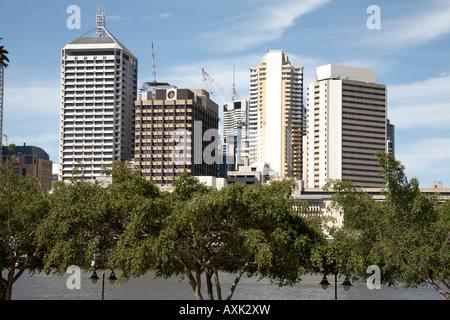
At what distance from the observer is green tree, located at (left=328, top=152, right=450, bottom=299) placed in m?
45.6

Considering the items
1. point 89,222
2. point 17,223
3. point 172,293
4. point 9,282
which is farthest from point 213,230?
point 172,293

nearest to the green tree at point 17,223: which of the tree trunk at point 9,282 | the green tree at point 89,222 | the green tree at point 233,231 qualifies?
the tree trunk at point 9,282

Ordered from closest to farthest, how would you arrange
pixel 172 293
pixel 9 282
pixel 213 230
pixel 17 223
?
pixel 213 230 → pixel 17 223 → pixel 9 282 → pixel 172 293

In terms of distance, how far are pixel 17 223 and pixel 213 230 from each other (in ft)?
→ 49.7

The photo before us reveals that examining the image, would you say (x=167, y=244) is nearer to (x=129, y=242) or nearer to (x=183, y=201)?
(x=129, y=242)

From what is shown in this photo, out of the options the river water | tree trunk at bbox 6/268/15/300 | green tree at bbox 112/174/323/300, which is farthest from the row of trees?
the river water

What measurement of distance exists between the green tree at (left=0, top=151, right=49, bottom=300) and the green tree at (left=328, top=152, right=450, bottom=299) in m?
22.6

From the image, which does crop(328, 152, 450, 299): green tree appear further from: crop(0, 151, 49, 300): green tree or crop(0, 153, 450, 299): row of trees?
crop(0, 151, 49, 300): green tree

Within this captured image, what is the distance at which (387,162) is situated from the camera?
4809 centimetres

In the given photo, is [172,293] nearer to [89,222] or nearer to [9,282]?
[9,282]

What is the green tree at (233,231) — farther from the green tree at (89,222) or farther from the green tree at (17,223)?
the green tree at (17,223)

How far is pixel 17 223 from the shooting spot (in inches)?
1906

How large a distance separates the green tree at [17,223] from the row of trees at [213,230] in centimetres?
8

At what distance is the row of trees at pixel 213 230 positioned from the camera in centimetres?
4116
